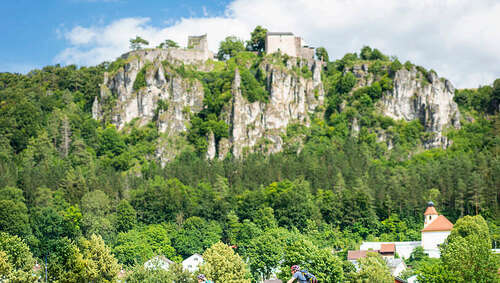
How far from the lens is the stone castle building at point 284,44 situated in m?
144

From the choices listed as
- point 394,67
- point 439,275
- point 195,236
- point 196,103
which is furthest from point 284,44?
point 439,275

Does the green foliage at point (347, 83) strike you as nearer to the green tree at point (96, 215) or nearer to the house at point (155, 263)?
the green tree at point (96, 215)

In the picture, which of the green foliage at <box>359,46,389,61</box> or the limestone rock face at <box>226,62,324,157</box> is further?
the green foliage at <box>359,46,389,61</box>

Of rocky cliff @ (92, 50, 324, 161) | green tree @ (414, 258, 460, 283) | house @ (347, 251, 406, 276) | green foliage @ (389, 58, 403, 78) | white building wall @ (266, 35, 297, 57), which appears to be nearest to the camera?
green tree @ (414, 258, 460, 283)

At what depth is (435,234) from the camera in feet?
269

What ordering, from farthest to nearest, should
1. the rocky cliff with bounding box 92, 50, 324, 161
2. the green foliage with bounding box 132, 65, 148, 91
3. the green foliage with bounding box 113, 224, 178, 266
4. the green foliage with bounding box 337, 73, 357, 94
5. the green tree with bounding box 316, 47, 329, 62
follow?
the green tree with bounding box 316, 47, 329, 62 < the green foliage with bounding box 337, 73, 357, 94 < the green foliage with bounding box 132, 65, 148, 91 < the rocky cliff with bounding box 92, 50, 324, 161 < the green foliage with bounding box 113, 224, 178, 266

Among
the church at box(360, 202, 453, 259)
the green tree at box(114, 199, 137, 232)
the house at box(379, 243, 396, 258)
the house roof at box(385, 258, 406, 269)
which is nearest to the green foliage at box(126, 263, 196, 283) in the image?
the house roof at box(385, 258, 406, 269)

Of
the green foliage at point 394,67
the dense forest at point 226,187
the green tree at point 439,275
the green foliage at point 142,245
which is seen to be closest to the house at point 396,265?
the dense forest at point 226,187

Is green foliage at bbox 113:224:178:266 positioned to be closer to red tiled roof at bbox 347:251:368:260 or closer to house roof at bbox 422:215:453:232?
red tiled roof at bbox 347:251:368:260

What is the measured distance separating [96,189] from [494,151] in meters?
66.1

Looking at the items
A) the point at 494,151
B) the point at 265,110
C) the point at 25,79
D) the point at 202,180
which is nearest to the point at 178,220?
the point at 202,180

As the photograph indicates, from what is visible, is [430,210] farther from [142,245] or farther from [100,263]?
[100,263]

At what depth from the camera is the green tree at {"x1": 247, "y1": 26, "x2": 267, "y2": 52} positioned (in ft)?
489

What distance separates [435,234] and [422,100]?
176 ft
